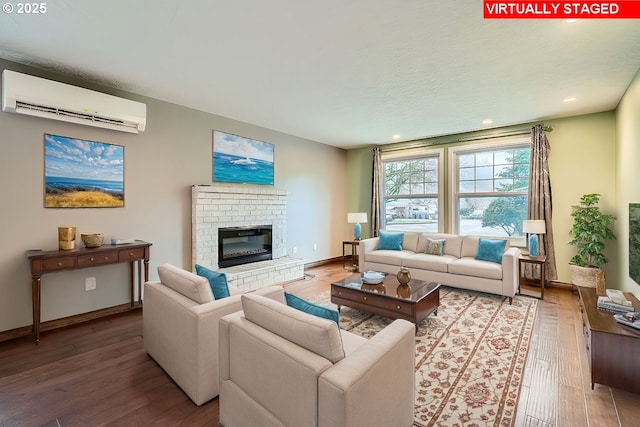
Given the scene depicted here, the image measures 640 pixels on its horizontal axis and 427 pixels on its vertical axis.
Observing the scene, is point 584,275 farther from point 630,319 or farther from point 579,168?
point 630,319

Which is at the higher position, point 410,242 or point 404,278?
point 410,242

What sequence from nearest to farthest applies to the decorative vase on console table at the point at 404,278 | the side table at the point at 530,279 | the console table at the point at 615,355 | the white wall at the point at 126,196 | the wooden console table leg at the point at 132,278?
1. the console table at the point at 615,355
2. the white wall at the point at 126,196
3. the decorative vase on console table at the point at 404,278
4. the wooden console table leg at the point at 132,278
5. the side table at the point at 530,279

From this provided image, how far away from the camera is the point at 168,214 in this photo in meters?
3.88

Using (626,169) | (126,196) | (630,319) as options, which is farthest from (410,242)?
(126,196)

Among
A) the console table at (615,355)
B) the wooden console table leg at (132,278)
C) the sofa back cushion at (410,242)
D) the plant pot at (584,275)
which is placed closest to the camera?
the console table at (615,355)

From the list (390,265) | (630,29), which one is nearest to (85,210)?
(390,265)

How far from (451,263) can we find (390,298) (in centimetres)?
180

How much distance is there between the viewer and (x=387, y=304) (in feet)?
9.59

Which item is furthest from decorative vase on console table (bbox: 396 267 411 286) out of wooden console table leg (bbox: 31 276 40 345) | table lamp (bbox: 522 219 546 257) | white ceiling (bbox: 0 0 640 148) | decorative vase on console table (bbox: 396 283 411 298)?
wooden console table leg (bbox: 31 276 40 345)

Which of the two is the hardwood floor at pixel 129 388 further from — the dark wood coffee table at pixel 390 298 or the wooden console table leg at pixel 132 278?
the dark wood coffee table at pixel 390 298

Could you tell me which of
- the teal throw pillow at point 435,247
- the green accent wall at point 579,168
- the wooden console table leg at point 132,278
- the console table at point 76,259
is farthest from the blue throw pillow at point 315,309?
the green accent wall at point 579,168

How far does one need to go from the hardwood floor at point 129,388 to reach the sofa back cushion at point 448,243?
1.84 metres

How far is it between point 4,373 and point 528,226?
5974 mm

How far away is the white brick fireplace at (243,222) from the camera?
4059mm
